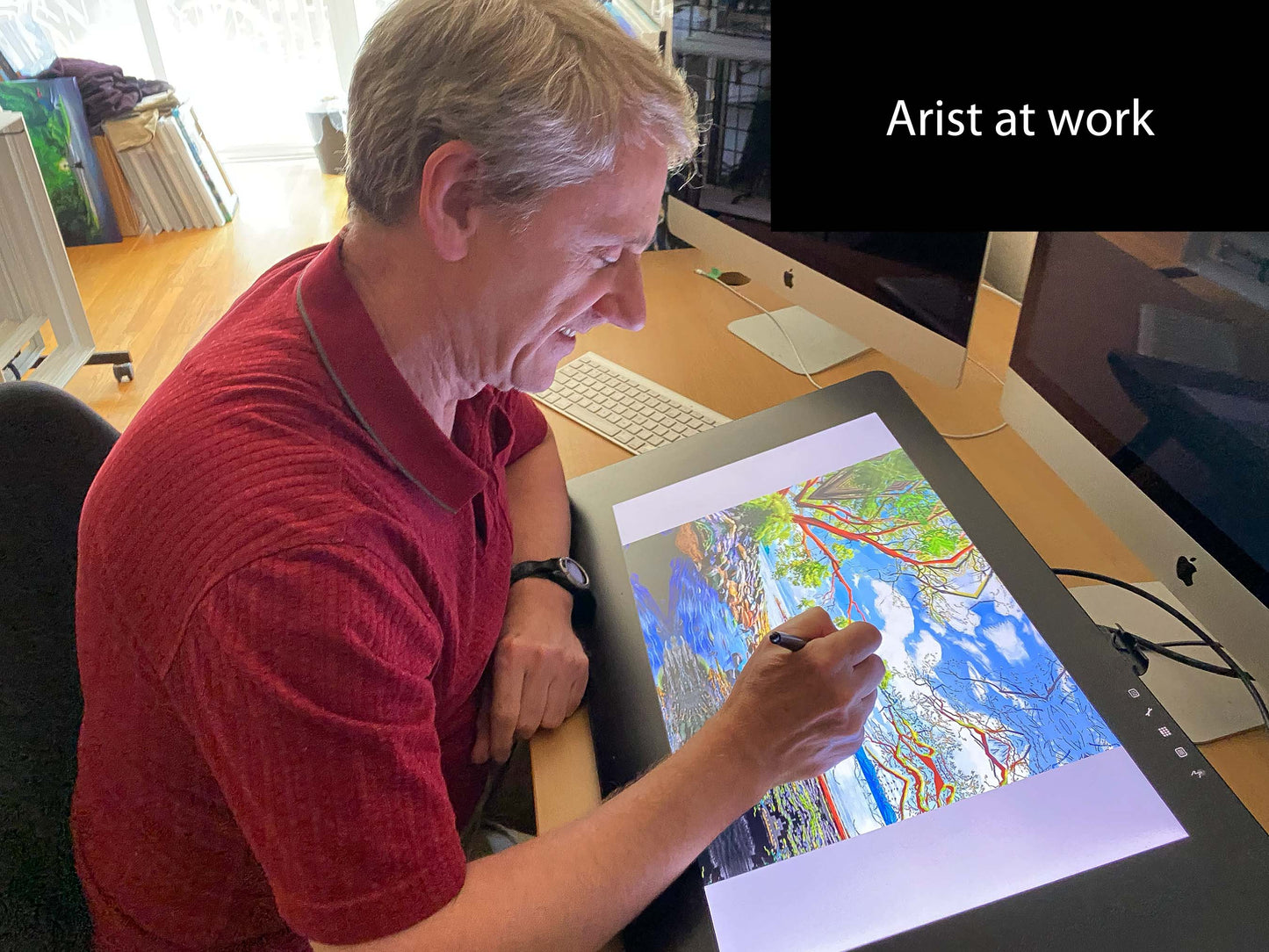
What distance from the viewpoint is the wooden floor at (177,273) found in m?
1.83

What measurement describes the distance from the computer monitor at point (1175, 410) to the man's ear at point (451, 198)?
587 mm

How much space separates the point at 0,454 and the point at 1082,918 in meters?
0.90

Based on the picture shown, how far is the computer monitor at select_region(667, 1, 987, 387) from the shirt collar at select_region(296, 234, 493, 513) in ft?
2.16

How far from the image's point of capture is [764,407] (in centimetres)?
128

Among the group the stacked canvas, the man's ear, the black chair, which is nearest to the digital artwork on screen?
the man's ear

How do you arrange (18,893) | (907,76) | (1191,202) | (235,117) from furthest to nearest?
(235,117)
(907,76)
(1191,202)
(18,893)

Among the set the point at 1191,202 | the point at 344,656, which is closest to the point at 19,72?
the point at 344,656

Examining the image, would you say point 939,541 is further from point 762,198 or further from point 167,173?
point 167,173

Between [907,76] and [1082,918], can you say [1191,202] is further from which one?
[1082,918]

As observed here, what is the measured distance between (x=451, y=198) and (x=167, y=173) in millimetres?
2203

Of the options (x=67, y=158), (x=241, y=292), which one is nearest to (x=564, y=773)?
(x=241, y=292)

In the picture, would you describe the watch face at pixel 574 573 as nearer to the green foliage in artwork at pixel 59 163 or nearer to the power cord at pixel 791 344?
the power cord at pixel 791 344

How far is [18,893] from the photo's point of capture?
0.67m

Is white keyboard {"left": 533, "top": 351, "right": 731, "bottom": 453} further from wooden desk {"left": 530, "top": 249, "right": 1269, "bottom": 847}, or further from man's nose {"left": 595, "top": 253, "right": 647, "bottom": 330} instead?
man's nose {"left": 595, "top": 253, "right": 647, "bottom": 330}
